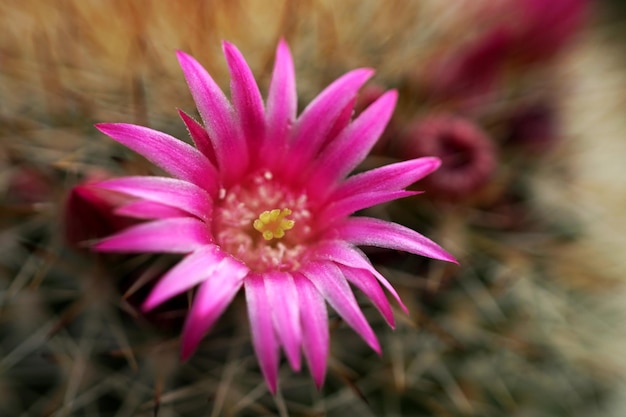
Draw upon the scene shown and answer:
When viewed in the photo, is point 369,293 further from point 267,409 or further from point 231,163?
point 267,409

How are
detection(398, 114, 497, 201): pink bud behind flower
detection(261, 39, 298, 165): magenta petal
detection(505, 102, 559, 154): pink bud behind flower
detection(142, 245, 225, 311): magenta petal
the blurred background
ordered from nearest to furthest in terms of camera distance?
1. detection(142, 245, 225, 311): magenta petal
2. detection(261, 39, 298, 165): magenta petal
3. the blurred background
4. detection(398, 114, 497, 201): pink bud behind flower
5. detection(505, 102, 559, 154): pink bud behind flower

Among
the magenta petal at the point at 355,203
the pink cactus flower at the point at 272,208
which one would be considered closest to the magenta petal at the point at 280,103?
the pink cactus flower at the point at 272,208

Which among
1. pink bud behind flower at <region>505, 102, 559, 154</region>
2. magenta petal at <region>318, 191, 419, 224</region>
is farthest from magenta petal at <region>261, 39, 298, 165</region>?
pink bud behind flower at <region>505, 102, 559, 154</region>

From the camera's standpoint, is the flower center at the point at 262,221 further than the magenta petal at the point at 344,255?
Yes

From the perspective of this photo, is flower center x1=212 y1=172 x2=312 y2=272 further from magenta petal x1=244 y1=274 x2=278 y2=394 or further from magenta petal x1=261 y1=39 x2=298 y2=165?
magenta petal x1=244 y1=274 x2=278 y2=394

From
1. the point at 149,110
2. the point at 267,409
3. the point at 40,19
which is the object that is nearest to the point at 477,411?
the point at 267,409

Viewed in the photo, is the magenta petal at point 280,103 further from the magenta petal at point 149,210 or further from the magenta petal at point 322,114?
the magenta petal at point 149,210
